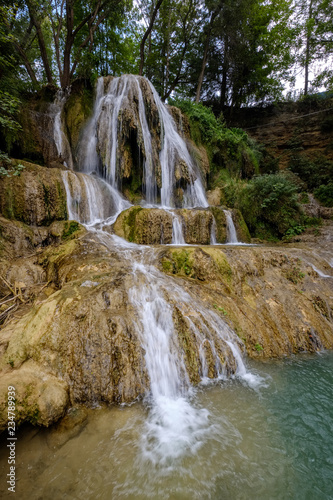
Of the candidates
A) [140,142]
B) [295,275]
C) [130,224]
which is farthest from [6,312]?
[140,142]

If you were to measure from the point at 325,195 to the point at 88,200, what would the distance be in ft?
40.5

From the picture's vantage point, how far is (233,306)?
4203mm

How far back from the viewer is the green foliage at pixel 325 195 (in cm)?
1196

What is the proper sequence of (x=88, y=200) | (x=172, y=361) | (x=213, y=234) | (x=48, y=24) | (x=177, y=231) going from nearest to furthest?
(x=172, y=361)
(x=177, y=231)
(x=88, y=200)
(x=213, y=234)
(x=48, y=24)

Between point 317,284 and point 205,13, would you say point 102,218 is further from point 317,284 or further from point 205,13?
point 205,13

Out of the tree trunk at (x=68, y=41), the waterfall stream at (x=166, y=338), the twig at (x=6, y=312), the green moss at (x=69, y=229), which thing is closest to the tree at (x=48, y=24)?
the tree trunk at (x=68, y=41)

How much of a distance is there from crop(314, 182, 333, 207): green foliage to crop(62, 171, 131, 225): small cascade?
10.8 meters

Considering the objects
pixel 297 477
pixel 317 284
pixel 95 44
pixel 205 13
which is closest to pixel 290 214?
pixel 317 284

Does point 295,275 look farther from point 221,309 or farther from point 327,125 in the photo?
point 327,125

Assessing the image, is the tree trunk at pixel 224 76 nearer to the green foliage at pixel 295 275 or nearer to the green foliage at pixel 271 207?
the green foliage at pixel 271 207

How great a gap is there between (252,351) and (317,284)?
103 inches

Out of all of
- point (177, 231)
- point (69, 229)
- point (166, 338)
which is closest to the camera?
point (166, 338)

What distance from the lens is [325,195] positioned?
12.2 metres

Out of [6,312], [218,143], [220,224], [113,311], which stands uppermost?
[218,143]
